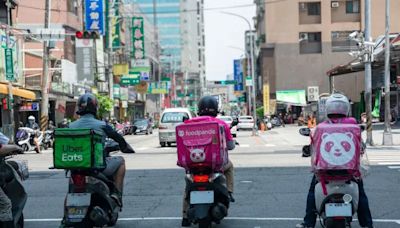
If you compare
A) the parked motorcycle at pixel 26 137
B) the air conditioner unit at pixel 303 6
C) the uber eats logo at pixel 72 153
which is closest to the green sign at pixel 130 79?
the air conditioner unit at pixel 303 6

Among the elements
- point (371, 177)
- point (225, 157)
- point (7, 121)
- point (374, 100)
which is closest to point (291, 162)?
point (371, 177)

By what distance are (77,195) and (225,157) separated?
6.04 ft

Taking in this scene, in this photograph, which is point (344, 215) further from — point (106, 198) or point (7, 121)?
point (7, 121)

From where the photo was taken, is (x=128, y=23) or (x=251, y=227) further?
(x=128, y=23)

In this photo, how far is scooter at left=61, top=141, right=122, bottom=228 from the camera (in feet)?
22.6

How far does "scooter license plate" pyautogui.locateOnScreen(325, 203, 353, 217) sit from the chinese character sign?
6368 centimetres

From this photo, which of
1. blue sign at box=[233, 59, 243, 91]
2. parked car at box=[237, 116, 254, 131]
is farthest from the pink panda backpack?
blue sign at box=[233, 59, 243, 91]

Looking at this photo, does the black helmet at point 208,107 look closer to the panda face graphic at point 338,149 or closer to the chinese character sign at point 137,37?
the panda face graphic at point 338,149

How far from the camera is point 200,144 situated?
7.02m

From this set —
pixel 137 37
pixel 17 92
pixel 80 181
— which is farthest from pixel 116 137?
pixel 137 37

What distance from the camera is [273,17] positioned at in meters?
65.4

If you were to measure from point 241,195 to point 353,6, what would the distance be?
5763cm

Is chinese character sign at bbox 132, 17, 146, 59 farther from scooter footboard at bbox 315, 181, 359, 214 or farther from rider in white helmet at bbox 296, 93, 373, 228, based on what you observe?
scooter footboard at bbox 315, 181, 359, 214

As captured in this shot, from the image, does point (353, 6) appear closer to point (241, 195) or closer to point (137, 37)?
point (137, 37)
